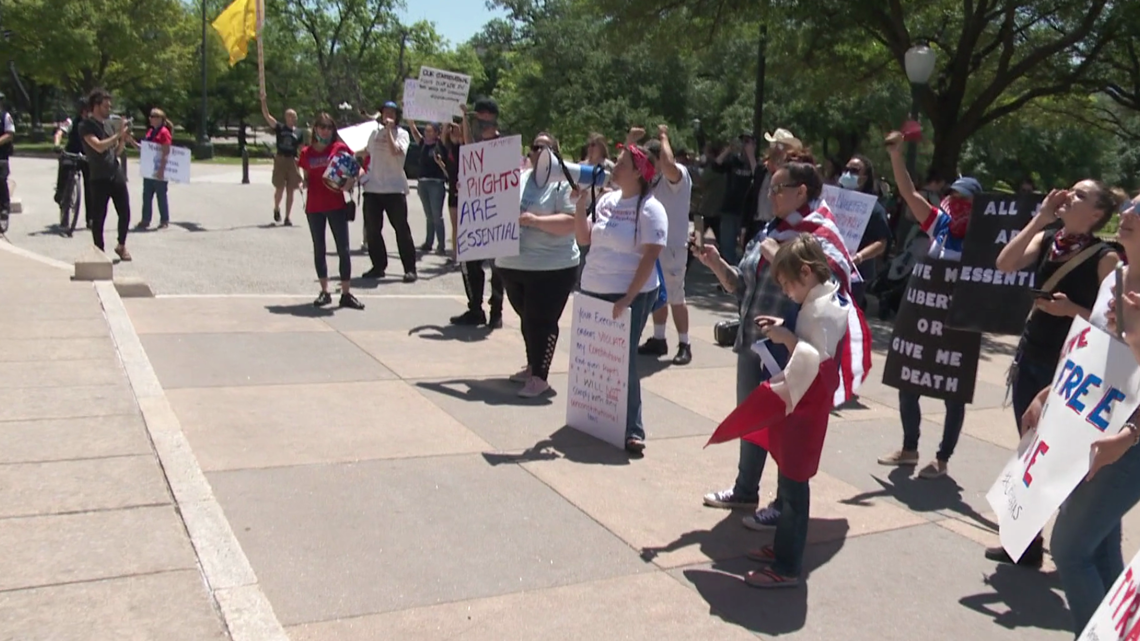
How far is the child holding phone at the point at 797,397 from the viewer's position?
4320mm

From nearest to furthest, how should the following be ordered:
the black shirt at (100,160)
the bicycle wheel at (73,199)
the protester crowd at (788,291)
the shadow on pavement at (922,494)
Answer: the protester crowd at (788,291) → the shadow on pavement at (922,494) → the black shirt at (100,160) → the bicycle wheel at (73,199)

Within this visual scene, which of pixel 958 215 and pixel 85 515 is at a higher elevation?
pixel 958 215

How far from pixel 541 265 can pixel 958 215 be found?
2593 mm

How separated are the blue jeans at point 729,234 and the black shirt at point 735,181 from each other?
7cm

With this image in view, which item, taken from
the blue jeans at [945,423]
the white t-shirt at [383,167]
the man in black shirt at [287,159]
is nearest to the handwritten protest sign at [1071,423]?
the blue jeans at [945,423]

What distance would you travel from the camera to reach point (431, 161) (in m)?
13.6

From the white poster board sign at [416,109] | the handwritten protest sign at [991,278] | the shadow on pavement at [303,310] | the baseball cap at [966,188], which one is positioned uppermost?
the white poster board sign at [416,109]

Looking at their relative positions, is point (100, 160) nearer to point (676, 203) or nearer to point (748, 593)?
point (676, 203)

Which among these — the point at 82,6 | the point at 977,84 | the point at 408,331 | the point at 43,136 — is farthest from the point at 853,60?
the point at 43,136

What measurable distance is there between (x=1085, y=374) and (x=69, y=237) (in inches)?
534

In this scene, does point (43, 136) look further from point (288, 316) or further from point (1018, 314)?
point (1018, 314)

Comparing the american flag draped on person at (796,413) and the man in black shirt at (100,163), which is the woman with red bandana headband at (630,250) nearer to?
the american flag draped on person at (796,413)

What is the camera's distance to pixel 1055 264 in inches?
187

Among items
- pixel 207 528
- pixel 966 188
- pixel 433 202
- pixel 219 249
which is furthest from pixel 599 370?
pixel 219 249
